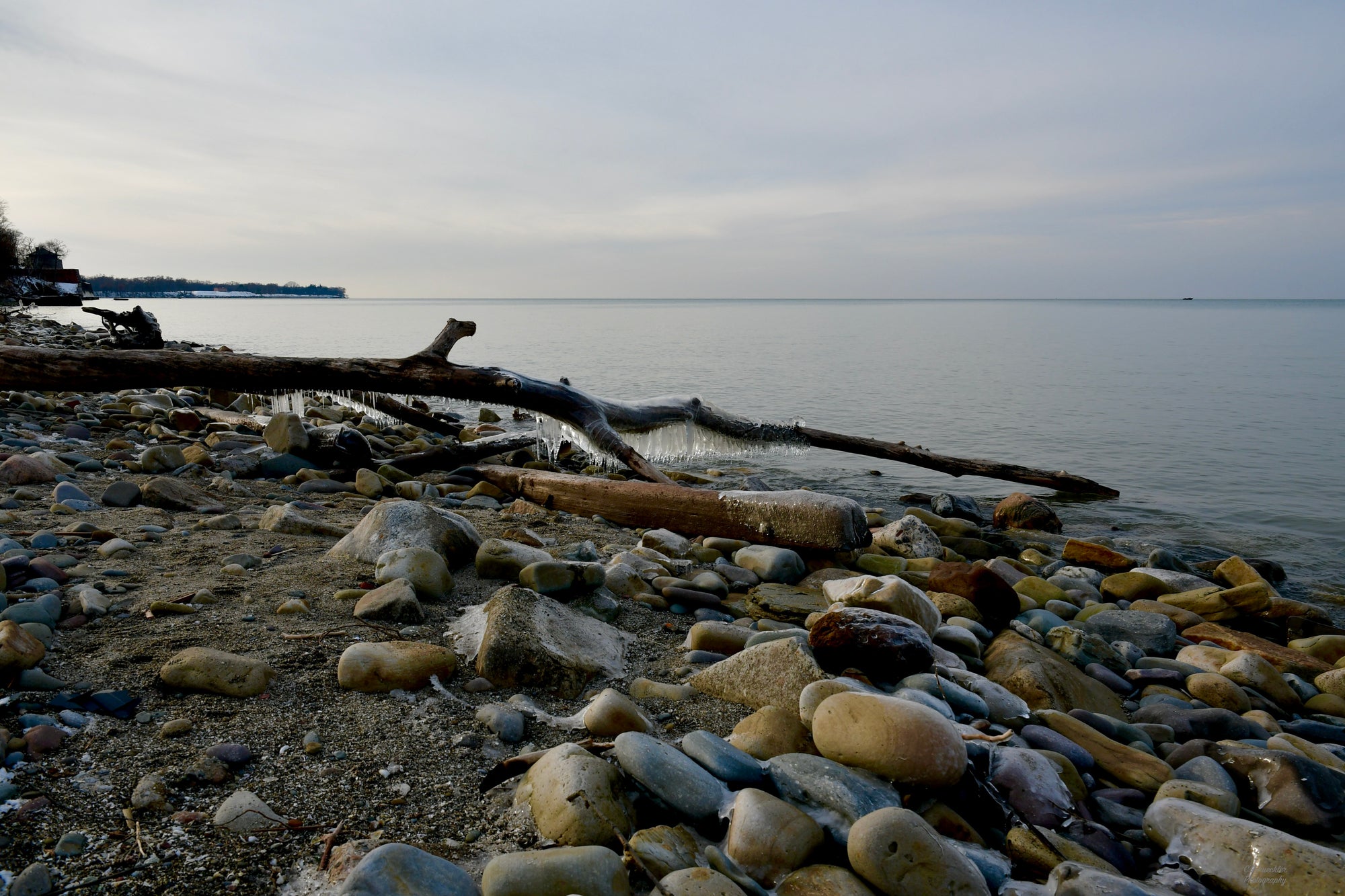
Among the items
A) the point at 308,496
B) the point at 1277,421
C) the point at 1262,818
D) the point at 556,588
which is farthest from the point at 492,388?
the point at 1277,421

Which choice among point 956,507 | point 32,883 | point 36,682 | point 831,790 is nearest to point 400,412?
point 956,507

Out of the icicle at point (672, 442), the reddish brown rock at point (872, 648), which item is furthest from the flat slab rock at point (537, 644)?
the icicle at point (672, 442)

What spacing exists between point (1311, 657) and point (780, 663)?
338 centimetres

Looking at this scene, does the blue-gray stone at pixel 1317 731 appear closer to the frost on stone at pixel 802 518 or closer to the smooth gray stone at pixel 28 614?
the frost on stone at pixel 802 518

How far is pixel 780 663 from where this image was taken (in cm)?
285

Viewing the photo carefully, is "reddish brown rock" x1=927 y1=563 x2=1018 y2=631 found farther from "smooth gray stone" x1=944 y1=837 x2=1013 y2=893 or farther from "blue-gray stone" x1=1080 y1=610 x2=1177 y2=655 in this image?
"smooth gray stone" x1=944 y1=837 x2=1013 y2=893

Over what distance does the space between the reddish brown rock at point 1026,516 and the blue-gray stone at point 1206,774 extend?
4.66m

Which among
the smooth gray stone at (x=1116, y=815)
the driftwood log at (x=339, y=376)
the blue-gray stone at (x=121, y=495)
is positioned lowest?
the smooth gray stone at (x=1116, y=815)

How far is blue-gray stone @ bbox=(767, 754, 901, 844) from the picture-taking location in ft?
6.77

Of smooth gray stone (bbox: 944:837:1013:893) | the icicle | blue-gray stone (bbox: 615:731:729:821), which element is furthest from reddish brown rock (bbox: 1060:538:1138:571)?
blue-gray stone (bbox: 615:731:729:821)

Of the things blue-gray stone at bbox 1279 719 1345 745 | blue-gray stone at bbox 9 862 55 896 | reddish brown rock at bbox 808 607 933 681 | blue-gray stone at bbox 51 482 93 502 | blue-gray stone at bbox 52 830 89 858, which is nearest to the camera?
blue-gray stone at bbox 9 862 55 896

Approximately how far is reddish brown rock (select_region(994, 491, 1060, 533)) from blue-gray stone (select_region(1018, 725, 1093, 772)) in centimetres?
481

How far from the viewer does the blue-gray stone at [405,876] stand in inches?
64.4

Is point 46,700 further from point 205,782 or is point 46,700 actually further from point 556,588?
point 556,588
